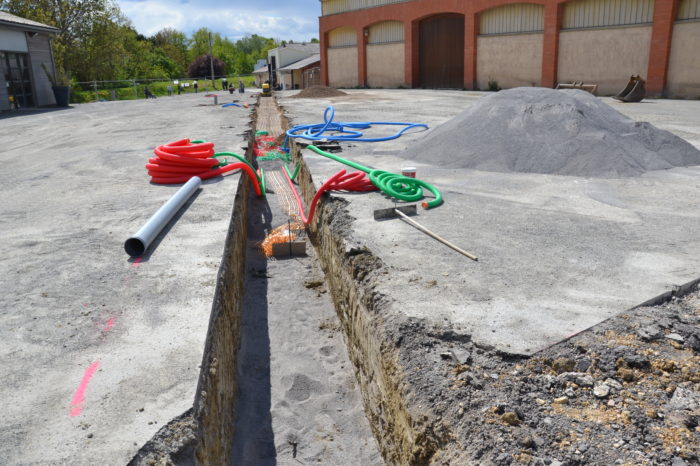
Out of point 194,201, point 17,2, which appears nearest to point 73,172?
point 194,201

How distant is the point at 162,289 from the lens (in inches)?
158

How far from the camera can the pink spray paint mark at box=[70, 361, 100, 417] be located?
260 centimetres

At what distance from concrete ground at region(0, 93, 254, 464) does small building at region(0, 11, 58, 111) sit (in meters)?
18.8

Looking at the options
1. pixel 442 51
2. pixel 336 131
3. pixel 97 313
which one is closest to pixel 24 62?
pixel 336 131

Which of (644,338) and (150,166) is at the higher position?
(150,166)

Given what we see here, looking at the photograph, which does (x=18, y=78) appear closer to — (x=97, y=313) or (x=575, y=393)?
(x=97, y=313)

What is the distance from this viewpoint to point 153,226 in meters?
4.96

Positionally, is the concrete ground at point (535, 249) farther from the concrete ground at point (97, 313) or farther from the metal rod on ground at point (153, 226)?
the metal rod on ground at point (153, 226)

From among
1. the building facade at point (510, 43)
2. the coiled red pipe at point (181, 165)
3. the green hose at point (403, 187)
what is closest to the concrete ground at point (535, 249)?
the green hose at point (403, 187)

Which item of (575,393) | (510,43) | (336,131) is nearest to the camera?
(575,393)

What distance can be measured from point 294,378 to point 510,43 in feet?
80.7

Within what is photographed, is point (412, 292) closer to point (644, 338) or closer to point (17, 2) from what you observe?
point (644, 338)

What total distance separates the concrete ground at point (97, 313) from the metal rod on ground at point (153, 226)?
92mm

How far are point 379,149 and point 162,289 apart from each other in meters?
6.65
